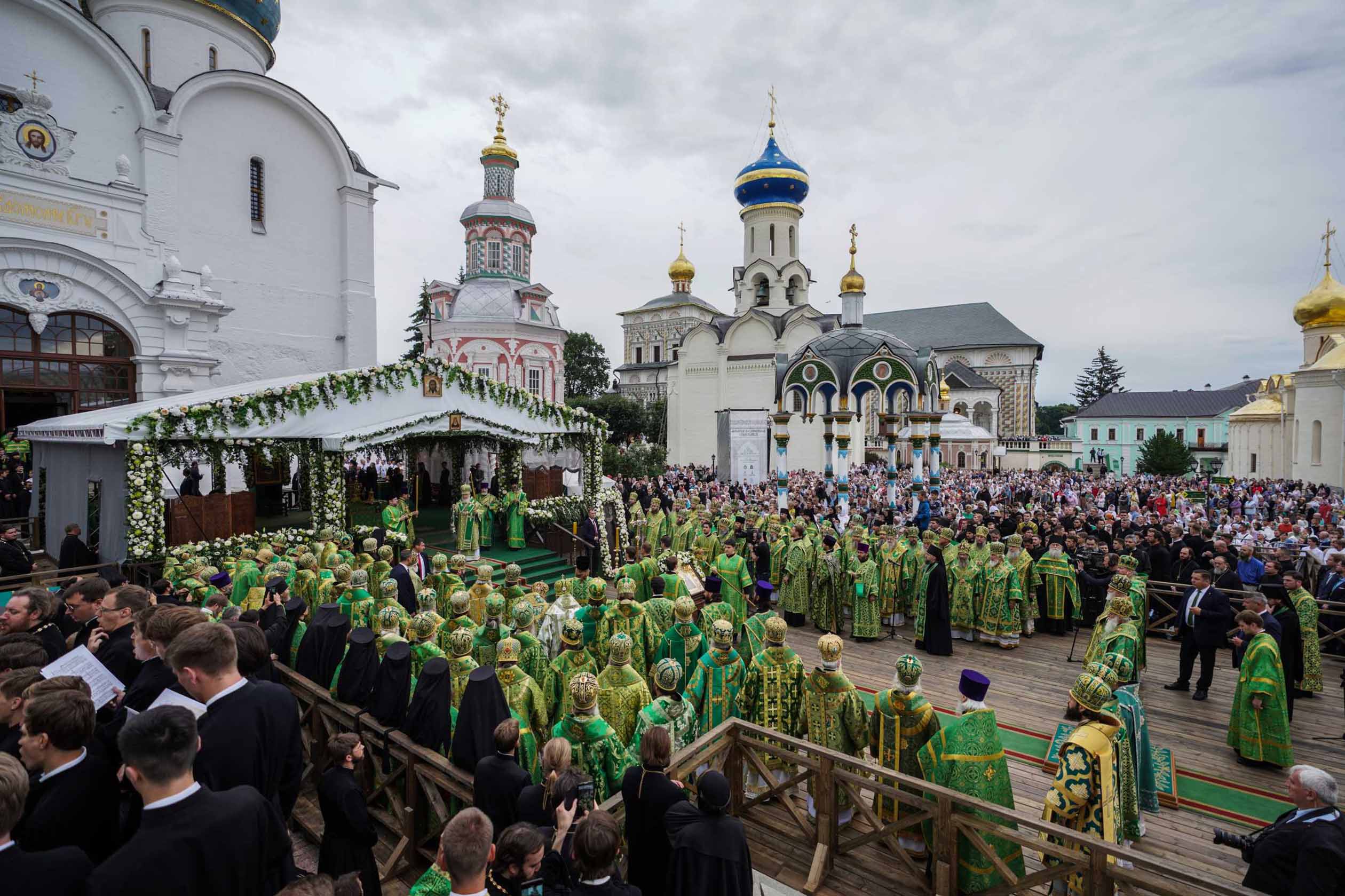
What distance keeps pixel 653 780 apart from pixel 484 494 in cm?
1190

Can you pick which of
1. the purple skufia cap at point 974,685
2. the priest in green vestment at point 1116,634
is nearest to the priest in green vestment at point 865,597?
the priest in green vestment at point 1116,634

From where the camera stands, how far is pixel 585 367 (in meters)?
63.1

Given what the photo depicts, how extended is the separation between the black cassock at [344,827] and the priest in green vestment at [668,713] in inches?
63.6

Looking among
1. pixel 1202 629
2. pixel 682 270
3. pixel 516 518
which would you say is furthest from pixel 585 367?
pixel 1202 629

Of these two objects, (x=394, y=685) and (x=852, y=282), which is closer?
(x=394, y=685)

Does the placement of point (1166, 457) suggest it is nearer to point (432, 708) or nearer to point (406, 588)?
point (406, 588)

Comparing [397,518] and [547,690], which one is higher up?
[397,518]

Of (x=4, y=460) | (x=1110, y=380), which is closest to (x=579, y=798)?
(x=4, y=460)

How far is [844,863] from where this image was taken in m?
4.53

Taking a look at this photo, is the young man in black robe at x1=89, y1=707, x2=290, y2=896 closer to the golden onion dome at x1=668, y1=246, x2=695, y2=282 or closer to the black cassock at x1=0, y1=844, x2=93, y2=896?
the black cassock at x1=0, y1=844, x2=93, y2=896

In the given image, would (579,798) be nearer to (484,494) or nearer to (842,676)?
(842,676)

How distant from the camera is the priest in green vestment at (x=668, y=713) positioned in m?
4.28

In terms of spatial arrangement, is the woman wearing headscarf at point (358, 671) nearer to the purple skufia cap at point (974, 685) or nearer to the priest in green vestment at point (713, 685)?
the priest in green vestment at point (713, 685)

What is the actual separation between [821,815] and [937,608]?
5.42m
